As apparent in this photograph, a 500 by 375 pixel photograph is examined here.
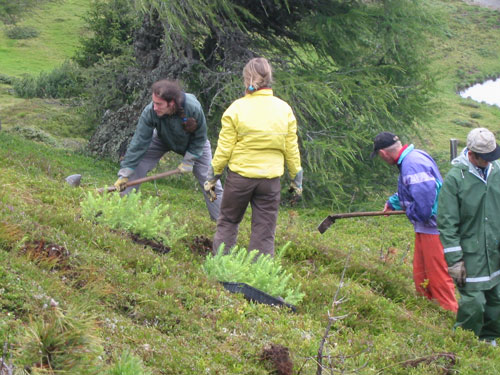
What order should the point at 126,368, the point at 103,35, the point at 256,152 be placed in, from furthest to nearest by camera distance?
1. the point at 103,35
2. the point at 256,152
3. the point at 126,368

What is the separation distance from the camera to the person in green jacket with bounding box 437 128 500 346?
18.2ft

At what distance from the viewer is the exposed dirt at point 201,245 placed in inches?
269

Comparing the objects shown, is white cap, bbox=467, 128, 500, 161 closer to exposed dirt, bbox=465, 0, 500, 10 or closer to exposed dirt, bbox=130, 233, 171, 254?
exposed dirt, bbox=130, 233, 171, 254

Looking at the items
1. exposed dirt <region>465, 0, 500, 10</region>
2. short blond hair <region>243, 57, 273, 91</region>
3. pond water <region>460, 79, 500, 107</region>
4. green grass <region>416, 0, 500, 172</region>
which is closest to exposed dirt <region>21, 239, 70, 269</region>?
short blond hair <region>243, 57, 273, 91</region>

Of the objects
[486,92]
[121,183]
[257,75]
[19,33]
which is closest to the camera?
[257,75]

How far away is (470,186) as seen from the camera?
557cm

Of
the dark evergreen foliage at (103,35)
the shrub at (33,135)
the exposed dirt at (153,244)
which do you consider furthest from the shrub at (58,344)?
the dark evergreen foliage at (103,35)

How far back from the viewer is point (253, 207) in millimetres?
6211

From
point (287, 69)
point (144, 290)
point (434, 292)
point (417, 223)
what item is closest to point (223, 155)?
point (144, 290)

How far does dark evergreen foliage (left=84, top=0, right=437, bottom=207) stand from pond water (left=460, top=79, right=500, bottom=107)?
3058cm

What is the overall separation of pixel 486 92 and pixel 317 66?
36.9 meters

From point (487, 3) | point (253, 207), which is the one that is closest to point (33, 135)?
point (253, 207)

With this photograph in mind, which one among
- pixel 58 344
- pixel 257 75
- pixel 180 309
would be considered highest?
pixel 257 75

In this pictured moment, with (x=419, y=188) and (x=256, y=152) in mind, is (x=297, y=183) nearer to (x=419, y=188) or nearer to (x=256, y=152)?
(x=256, y=152)
